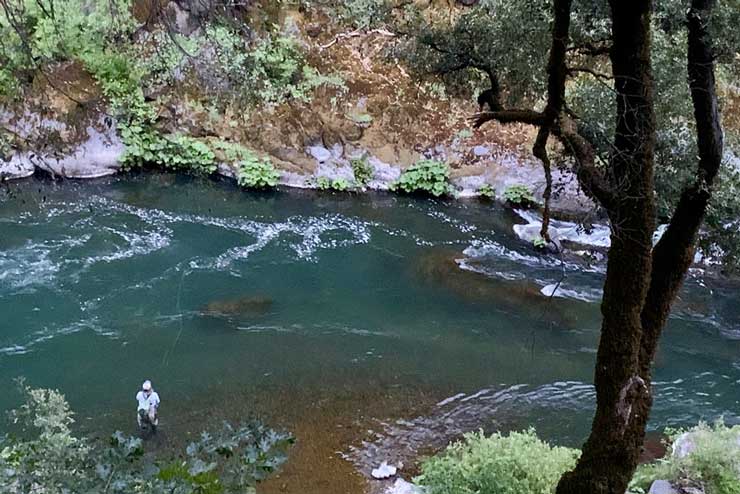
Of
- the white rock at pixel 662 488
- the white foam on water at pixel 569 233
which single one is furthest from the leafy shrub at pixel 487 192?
the white rock at pixel 662 488

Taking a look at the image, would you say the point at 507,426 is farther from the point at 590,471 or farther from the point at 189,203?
the point at 189,203

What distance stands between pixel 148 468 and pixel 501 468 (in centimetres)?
491

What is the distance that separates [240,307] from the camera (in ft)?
38.8

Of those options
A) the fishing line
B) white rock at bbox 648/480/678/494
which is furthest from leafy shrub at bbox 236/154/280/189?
white rock at bbox 648/480/678/494

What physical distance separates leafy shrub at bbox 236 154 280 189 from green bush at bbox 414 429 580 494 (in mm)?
10219

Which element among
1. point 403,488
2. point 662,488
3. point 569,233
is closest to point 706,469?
point 662,488

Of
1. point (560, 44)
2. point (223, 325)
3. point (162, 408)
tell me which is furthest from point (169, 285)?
point (560, 44)

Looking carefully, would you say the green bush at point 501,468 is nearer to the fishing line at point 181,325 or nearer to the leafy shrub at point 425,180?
the fishing line at point 181,325

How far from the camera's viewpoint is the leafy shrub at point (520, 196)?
16.5m

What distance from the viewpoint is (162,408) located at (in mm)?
9188

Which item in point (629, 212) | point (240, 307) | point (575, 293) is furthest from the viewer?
point (575, 293)

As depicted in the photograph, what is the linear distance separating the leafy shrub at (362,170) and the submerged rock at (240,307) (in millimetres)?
5790

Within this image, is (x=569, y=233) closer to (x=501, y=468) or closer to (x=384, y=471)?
(x=384, y=471)

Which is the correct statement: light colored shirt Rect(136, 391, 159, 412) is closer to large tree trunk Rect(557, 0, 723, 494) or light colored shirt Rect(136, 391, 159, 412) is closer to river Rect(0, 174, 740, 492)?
river Rect(0, 174, 740, 492)
